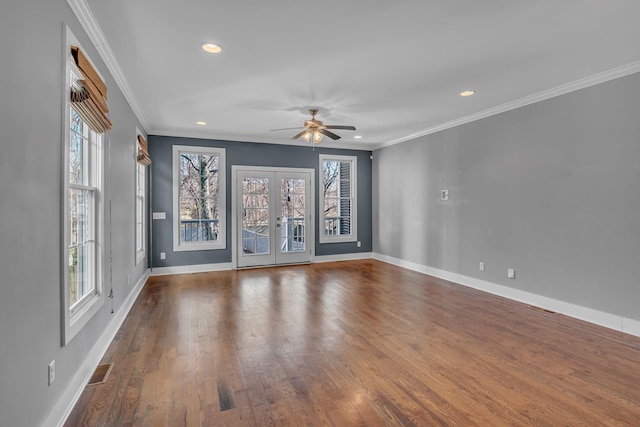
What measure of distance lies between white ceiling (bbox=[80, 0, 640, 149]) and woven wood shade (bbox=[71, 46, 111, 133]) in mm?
374

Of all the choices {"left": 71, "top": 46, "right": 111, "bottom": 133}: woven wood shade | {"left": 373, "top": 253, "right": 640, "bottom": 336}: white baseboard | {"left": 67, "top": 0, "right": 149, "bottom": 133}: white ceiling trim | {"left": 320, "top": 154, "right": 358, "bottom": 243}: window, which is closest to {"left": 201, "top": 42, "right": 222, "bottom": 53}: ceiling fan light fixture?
{"left": 67, "top": 0, "right": 149, "bottom": 133}: white ceiling trim

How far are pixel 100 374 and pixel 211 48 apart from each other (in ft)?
9.25

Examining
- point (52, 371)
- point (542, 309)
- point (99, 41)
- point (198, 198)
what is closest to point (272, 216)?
point (198, 198)

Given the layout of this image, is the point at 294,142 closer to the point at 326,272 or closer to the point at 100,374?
the point at 326,272

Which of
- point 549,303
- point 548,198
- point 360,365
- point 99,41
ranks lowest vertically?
point 360,365

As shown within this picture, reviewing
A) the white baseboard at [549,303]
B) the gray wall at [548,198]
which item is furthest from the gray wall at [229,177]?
the white baseboard at [549,303]

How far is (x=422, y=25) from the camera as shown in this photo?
2.56m

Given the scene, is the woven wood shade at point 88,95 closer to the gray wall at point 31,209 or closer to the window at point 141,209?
the gray wall at point 31,209

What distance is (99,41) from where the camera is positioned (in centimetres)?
273

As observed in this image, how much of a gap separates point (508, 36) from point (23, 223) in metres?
3.55

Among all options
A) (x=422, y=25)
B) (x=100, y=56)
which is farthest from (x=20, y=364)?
(x=422, y=25)

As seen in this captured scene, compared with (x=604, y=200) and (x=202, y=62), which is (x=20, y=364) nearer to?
(x=202, y=62)

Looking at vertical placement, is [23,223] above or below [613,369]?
above

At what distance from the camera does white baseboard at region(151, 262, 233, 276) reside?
6.12 m
